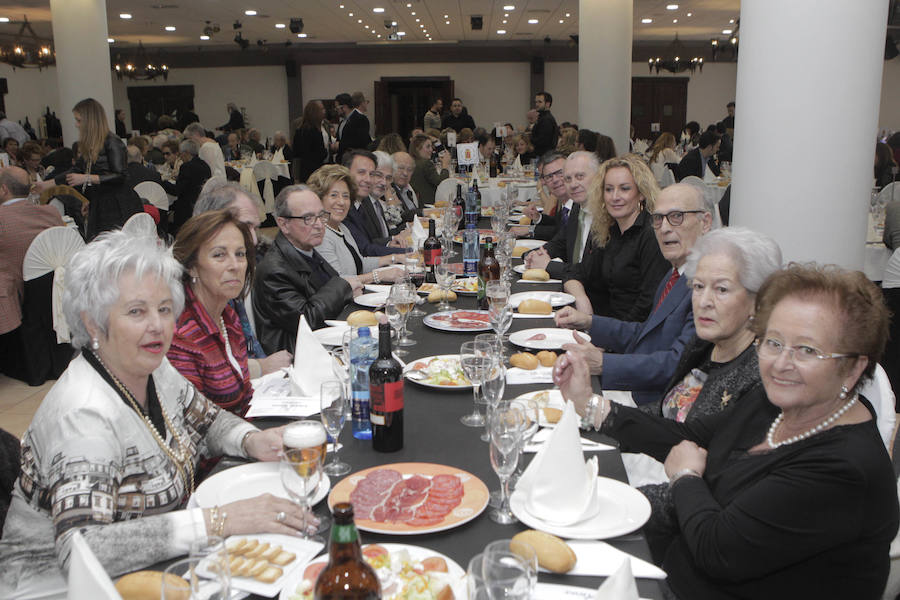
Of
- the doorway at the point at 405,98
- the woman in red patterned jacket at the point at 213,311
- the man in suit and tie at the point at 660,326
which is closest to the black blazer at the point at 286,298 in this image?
the woman in red patterned jacket at the point at 213,311

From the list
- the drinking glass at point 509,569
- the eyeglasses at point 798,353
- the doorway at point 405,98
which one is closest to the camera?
the drinking glass at point 509,569

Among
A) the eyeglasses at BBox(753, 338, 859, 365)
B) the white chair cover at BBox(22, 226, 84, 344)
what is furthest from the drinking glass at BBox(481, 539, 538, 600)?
the white chair cover at BBox(22, 226, 84, 344)

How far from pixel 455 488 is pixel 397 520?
6.4 inches

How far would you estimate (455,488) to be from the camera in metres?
1.59

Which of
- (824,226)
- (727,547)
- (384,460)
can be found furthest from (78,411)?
(824,226)

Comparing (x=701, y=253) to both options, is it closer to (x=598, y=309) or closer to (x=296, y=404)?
(x=296, y=404)

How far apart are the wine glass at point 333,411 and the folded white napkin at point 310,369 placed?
502mm

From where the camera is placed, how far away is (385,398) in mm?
1801

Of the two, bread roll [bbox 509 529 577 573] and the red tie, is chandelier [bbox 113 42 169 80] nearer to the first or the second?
the red tie

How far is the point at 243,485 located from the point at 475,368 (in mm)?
659

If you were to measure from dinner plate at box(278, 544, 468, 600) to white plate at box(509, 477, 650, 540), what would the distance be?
0.22m

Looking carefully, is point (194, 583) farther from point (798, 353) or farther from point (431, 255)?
point (431, 255)

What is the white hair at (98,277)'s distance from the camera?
1706 mm

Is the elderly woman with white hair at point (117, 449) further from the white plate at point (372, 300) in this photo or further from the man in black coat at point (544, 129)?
the man in black coat at point (544, 129)
